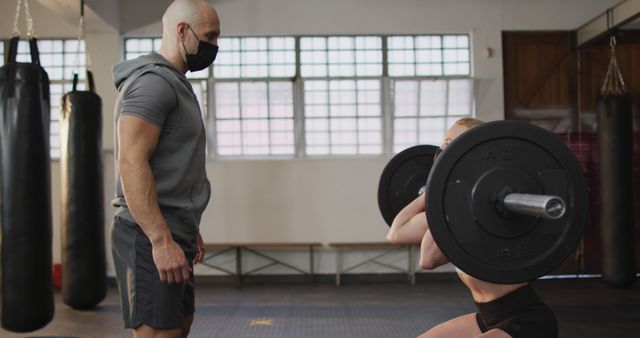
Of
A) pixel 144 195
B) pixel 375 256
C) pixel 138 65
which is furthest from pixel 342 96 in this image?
pixel 144 195

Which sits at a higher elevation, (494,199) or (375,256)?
(494,199)

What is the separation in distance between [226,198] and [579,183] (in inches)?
203

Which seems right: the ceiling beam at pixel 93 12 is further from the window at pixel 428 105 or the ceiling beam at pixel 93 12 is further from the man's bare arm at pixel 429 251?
the man's bare arm at pixel 429 251

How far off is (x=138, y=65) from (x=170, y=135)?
210 millimetres

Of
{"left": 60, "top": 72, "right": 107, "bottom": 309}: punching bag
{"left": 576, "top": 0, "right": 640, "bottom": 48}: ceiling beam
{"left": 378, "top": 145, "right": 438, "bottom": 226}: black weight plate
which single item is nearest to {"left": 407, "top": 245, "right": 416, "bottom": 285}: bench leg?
{"left": 576, "top": 0, "right": 640, "bottom": 48}: ceiling beam

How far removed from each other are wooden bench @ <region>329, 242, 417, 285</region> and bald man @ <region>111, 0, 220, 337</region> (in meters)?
4.59

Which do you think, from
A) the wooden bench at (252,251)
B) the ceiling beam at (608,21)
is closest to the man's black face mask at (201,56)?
the ceiling beam at (608,21)

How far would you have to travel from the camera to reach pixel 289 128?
21.1 feet

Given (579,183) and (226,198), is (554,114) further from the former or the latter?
(579,183)

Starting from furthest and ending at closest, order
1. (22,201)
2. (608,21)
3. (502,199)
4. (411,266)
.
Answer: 1. (411,266)
2. (608,21)
3. (22,201)
4. (502,199)

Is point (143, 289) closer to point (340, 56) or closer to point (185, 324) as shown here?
point (185, 324)

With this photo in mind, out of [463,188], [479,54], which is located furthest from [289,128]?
[463,188]

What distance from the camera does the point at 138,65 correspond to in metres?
1.60

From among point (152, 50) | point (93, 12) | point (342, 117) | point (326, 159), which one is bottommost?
point (326, 159)
